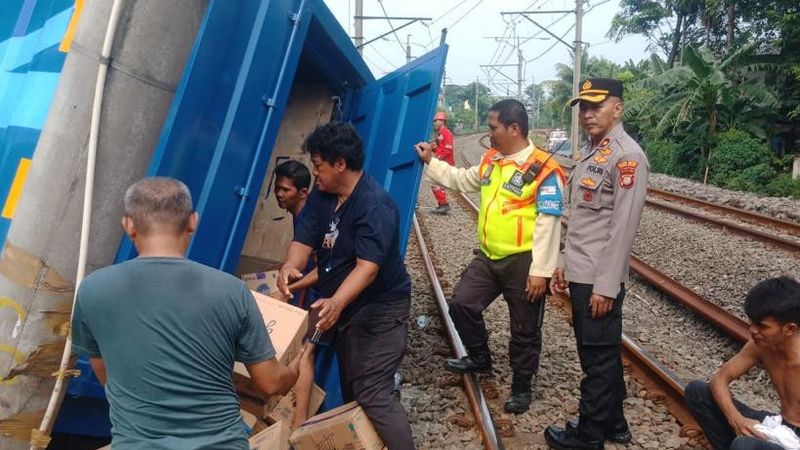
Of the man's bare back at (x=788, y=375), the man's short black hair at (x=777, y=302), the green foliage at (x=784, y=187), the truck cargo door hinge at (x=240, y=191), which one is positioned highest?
the green foliage at (x=784, y=187)

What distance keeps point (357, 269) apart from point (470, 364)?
6.34 feet

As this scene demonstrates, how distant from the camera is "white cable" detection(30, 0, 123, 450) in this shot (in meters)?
Result: 2.25

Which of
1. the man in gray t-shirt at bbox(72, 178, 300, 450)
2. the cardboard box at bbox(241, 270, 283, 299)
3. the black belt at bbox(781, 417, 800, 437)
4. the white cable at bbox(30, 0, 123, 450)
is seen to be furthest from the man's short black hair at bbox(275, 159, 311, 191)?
the black belt at bbox(781, 417, 800, 437)

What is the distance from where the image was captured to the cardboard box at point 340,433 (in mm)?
2670

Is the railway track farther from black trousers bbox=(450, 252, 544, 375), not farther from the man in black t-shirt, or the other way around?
the man in black t-shirt

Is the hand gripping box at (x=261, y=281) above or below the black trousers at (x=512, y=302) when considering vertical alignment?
below

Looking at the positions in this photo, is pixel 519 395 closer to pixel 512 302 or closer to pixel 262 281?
pixel 512 302

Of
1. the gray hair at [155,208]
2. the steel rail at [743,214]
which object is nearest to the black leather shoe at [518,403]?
the gray hair at [155,208]

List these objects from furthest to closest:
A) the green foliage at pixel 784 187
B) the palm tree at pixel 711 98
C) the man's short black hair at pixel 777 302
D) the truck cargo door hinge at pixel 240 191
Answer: the palm tree at pixel 711 98 < the green foliage at pixel 784 187 < the truck cargo door hinge at pixel 240 191 < the man's short black hair at pixel 777 302

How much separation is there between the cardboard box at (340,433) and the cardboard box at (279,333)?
8.9 inches

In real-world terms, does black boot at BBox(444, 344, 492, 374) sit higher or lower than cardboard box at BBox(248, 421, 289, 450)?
higher

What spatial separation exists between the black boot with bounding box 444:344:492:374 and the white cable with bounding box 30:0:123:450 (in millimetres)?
2577

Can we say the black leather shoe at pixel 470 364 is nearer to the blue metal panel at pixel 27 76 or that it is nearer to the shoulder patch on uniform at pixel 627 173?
the shoulder patch on uniform at pixel 627 173

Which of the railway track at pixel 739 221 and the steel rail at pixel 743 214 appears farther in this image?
the steel rail at pixel 743 214
